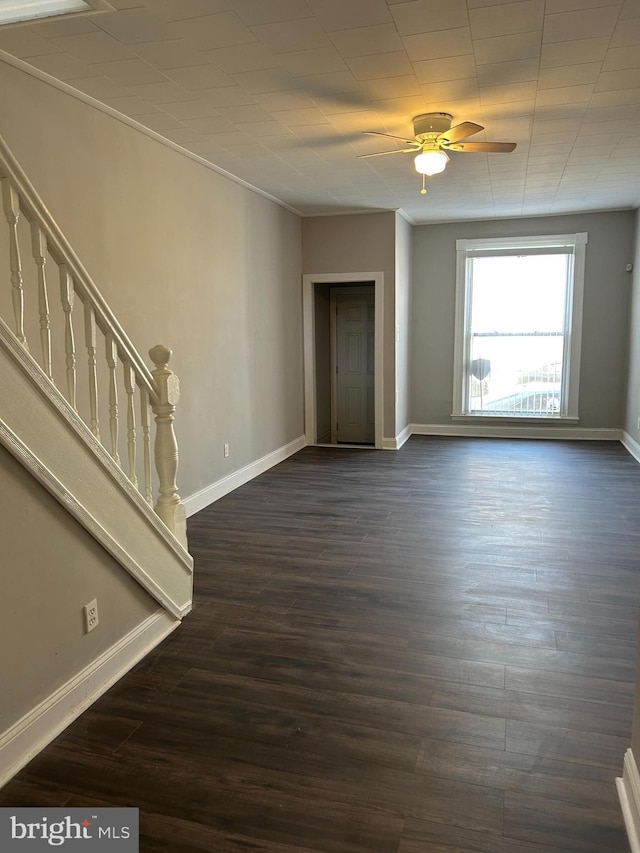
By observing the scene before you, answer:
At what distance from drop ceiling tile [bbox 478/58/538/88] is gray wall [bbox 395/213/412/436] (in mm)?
3802

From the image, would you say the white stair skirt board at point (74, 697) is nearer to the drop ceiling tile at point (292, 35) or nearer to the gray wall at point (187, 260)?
the gray wall at point (187, 260)

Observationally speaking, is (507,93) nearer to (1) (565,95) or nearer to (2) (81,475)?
(1) (565,95)

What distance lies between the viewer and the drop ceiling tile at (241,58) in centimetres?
298

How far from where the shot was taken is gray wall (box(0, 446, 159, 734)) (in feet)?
6.73

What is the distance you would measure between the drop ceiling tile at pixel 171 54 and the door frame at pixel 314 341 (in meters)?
4.27

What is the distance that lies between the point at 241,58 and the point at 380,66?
2.37 ft

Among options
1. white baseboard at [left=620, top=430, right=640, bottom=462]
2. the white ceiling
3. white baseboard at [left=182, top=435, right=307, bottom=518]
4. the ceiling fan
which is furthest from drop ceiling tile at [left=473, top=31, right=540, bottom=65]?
white baseboard at [left=620, top=430, right=640, bottom=462]

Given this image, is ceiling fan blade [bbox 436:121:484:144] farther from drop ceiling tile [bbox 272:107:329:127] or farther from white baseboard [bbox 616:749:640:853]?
white baseboard [bbox 616:749:640:853]

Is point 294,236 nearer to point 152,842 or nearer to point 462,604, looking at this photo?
point 462,604

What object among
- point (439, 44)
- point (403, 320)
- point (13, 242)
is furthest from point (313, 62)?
point (403, 320)

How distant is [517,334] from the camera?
7.99m

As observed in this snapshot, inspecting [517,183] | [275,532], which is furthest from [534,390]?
[275,532]

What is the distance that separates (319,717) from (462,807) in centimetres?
64

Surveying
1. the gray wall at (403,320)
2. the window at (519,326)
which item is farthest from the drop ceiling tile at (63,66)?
the window at (519,326)
